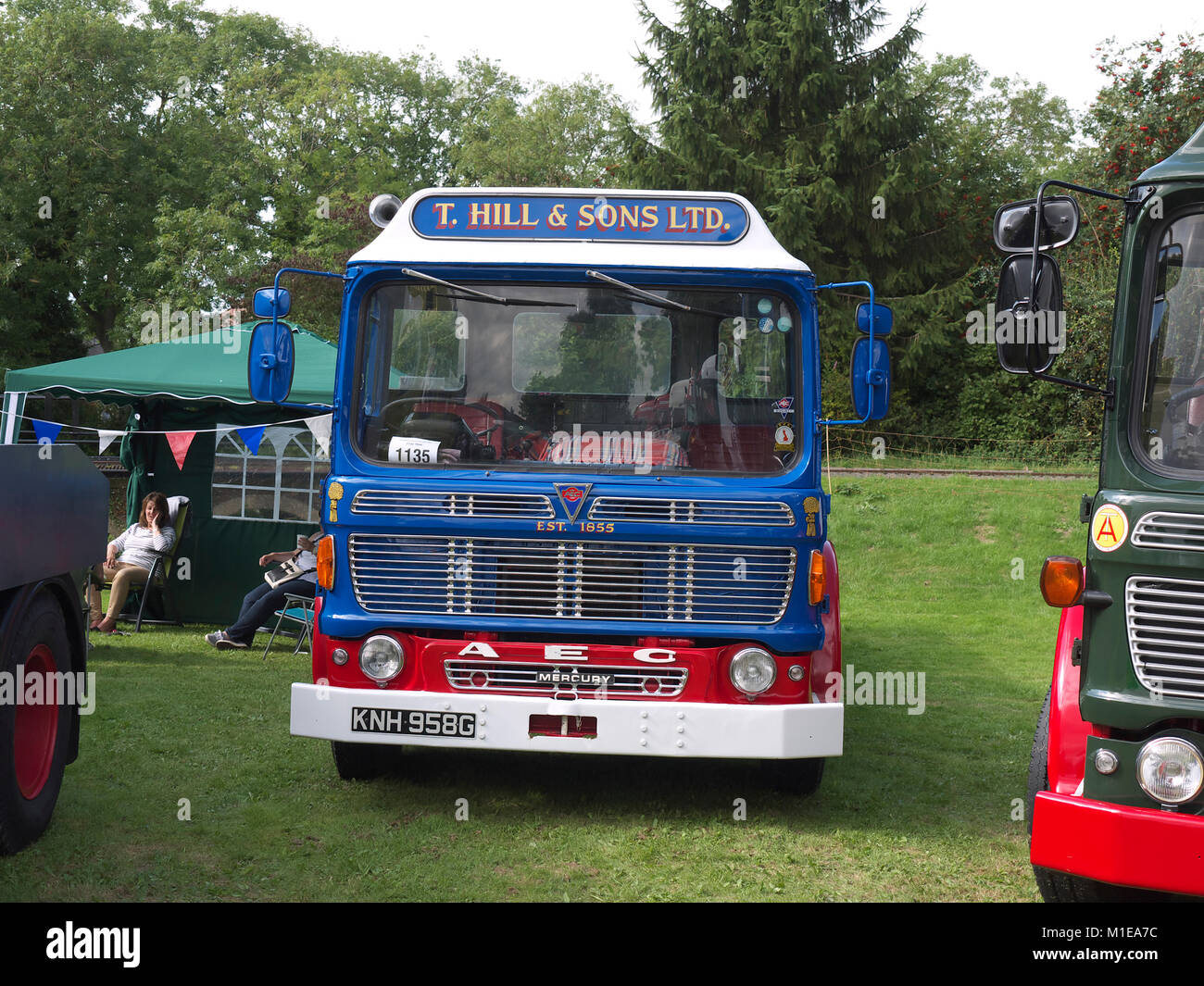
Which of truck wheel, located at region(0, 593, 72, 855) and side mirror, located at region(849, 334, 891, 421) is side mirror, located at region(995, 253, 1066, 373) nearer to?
side mirror, located at region(849, 334, 891, 421)

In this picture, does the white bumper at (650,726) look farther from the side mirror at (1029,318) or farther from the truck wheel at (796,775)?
the side mirror at (1029,318)

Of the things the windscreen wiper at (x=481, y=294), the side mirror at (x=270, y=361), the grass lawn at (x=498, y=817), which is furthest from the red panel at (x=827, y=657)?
the side mirror at (x=270, y=361)

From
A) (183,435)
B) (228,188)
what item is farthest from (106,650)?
(228,188)

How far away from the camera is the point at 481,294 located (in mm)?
6406

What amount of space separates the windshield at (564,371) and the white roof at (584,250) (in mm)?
146

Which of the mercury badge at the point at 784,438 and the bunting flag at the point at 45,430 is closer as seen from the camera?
the mercury badge at the point at 784,438

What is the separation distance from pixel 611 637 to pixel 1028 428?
2276cm

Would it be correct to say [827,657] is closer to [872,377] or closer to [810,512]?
[810,512]

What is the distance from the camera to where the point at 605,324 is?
6.46 metres

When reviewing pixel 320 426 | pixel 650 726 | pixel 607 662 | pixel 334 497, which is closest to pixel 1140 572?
pixel 650 726

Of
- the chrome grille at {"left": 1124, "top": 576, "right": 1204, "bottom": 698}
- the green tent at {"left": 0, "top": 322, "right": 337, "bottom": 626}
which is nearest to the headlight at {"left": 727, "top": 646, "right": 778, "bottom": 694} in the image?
the chrome grille at {"left": 1124, "top": 576, "right": 1204, "bottom": 698}

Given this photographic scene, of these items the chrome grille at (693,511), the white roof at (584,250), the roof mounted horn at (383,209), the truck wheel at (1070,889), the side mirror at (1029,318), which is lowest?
the truck wheel at (1070,889)

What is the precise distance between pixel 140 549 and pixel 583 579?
7.94m

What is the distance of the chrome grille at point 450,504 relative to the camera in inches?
238
